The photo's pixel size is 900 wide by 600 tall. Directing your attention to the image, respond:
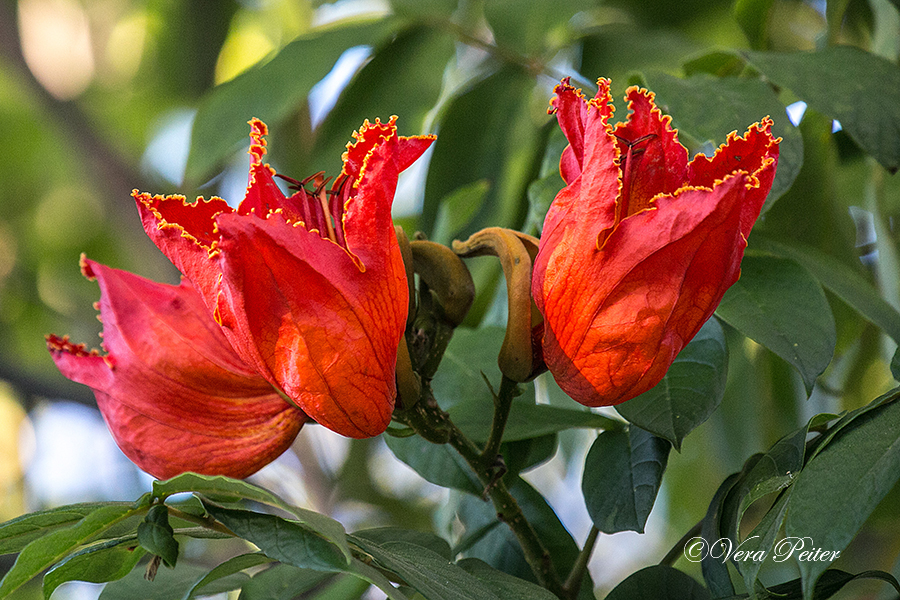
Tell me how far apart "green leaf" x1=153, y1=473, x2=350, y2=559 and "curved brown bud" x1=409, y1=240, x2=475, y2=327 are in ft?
0.43

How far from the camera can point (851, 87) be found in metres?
0.50

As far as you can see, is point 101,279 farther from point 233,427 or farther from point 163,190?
point 163,190

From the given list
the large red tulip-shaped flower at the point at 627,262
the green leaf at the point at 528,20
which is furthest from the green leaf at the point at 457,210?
the large red tulip-shaped flower at the point at 627,262

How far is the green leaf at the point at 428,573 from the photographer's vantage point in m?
0.32

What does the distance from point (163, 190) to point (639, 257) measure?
862mm

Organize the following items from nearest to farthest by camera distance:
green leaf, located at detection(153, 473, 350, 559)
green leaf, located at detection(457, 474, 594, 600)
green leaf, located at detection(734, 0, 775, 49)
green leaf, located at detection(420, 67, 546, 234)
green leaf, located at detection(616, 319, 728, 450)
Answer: green leaf, located at detection(153, 473, 350, 559), green leaf, located at detection(616, 319, 728, 450), green leaf, located at detection(457, 474, 594, 600), green leaf, located at detection(734, 0, 775, 49), green leaf, located at detection(420, 67, 546, 234)

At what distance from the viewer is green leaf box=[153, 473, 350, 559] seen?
1.00 ft

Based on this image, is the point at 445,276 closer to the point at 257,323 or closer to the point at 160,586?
the point at 257,323

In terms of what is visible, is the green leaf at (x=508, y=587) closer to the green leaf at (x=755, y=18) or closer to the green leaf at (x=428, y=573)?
the green leaf at (x=428, y=573)

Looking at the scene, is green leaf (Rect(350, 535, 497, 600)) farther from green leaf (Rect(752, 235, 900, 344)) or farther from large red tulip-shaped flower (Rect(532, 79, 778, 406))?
green leaf (Rect(752, 235, 900, 344))

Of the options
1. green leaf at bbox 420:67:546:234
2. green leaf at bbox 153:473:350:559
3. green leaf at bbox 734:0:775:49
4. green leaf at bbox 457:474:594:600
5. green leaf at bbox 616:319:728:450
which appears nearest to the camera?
green leaf at bbox 153:473:350:559

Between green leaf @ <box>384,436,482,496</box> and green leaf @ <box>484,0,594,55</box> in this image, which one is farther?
green leaf @ <box>484,0,594,55</box>

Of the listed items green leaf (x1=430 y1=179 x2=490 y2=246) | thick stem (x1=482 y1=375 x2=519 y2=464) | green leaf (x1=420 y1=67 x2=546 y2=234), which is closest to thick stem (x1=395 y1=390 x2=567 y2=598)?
thick stem (x1=482 y1=375 x2=519 y2=464)

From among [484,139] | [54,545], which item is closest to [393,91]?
[484,139]
